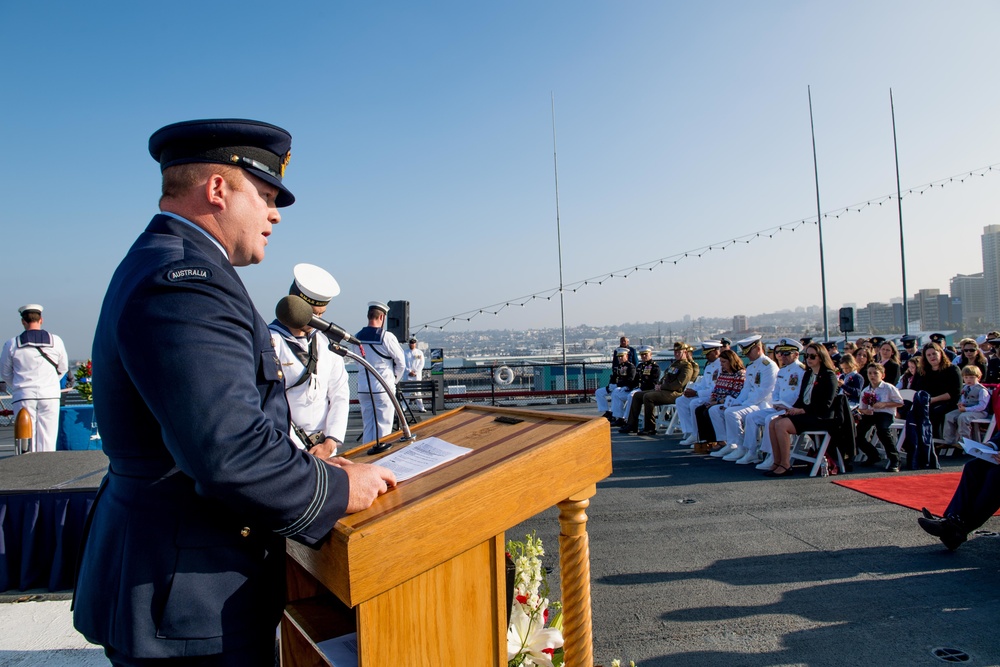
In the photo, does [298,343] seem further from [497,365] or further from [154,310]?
[497,365]

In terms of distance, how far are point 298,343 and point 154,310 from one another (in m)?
2.55

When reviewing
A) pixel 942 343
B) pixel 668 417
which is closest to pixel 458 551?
pixel 668 417

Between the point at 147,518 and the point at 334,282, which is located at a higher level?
the point at 334,282

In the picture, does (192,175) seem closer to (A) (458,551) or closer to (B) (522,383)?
(A) (458,551)

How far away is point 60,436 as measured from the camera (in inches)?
370

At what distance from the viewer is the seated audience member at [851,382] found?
859cm

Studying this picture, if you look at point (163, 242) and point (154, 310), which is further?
point (163, 242)

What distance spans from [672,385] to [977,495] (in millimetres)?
6585

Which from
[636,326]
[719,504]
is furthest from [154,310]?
[636,326]

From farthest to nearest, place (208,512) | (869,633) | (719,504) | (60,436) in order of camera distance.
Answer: (60,436), (719,504), (869,633), (208,512)

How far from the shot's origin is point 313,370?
3.69m

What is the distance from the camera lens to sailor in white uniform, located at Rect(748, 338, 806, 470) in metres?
8.03


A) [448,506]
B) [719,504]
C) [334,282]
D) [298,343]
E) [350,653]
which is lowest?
[719,504]

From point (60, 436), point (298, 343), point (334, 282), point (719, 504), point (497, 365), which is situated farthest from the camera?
point (497, 365)
